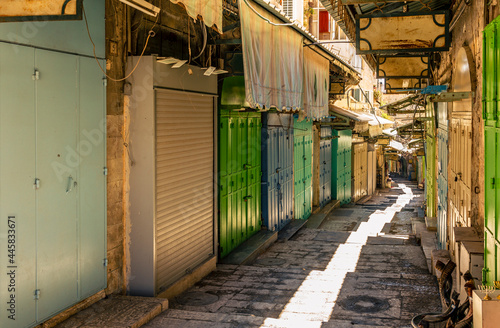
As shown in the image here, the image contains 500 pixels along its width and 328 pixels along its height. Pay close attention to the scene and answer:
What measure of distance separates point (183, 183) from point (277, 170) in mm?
5839

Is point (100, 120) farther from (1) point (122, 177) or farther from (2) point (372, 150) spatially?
(2) point (372, 150)

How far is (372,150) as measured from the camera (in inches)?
1281

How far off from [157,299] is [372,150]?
27.1 metres

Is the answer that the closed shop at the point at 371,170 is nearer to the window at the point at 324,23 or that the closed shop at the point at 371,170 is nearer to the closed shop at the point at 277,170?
the window at the point at 324,23

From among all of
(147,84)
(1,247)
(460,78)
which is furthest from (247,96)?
(1,247)

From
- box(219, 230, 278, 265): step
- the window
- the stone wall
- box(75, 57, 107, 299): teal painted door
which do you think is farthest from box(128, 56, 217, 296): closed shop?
the window

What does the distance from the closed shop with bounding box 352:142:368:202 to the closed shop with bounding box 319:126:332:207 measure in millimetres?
4880

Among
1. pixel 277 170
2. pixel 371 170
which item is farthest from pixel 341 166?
pixel 371 170

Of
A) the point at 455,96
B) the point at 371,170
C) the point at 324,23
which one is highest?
the point at 324,23

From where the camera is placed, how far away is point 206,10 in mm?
5988

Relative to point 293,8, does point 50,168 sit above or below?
below

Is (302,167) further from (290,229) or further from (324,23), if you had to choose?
(324,23)

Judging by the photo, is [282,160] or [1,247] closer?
[1,247]

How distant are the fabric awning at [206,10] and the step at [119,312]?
11.6ft
